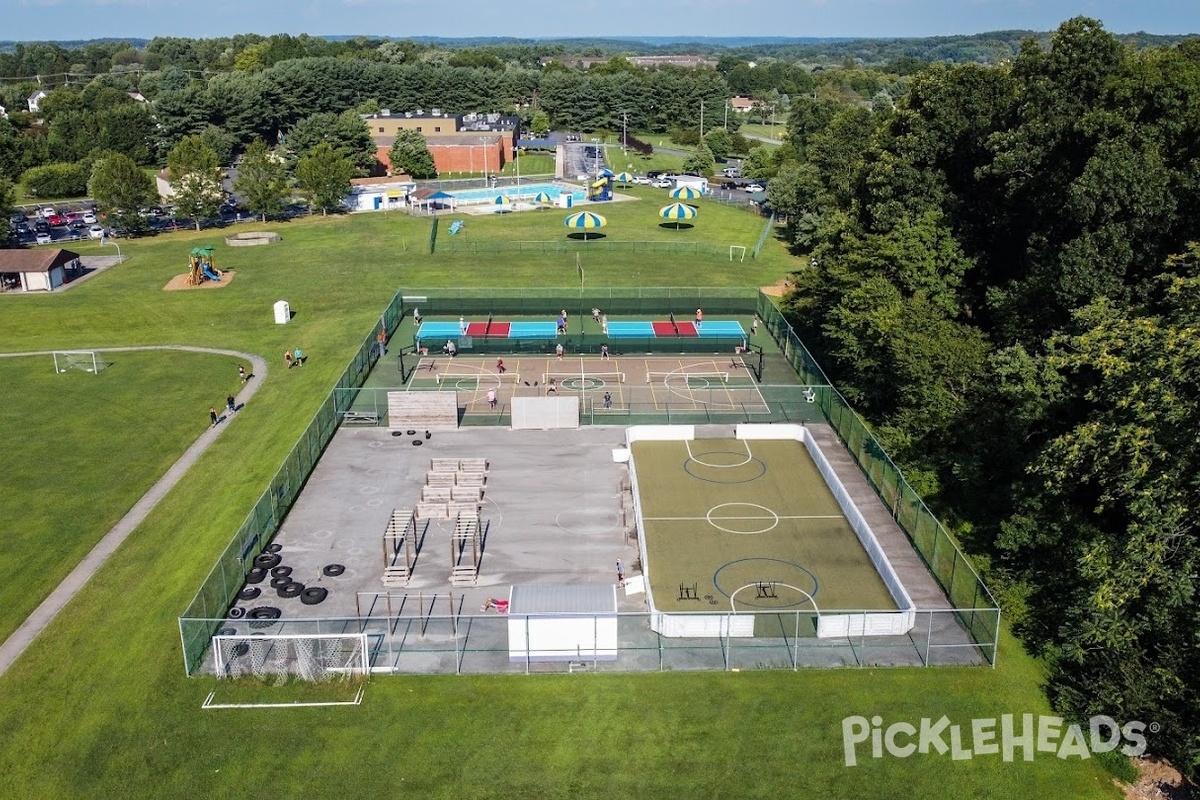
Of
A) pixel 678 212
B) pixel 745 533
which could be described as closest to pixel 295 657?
pixel 745 533

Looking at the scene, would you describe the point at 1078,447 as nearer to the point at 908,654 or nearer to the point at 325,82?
the point at 908,654

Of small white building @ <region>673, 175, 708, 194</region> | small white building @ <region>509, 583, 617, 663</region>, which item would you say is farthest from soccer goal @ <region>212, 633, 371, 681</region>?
small white building @ <region>673, 175, 708, 194</region>

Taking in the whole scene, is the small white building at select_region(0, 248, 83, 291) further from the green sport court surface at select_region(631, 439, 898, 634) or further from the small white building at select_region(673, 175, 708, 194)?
the small white building at select_region(673, 175, 708, 194)

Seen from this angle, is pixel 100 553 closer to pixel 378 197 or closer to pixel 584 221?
pixel 584 221

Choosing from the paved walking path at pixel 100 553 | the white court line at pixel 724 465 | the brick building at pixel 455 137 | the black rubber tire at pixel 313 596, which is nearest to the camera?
the paved walking path at pixel 100 553

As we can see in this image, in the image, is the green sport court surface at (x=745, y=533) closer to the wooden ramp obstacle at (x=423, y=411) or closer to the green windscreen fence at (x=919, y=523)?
the green windscreen fence at (x=919, y=523)

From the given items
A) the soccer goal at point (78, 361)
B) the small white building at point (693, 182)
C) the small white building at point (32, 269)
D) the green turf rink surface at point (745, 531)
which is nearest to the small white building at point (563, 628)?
the green turf rink surface at point (745, 531)
